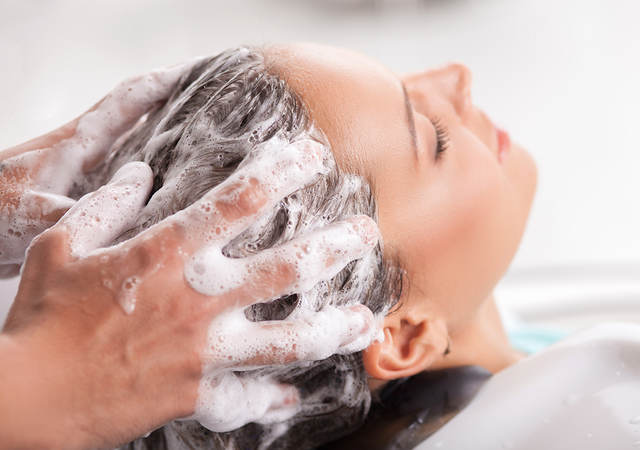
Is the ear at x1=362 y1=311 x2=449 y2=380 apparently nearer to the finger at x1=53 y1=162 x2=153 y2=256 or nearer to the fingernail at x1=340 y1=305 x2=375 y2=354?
the fingernail at x1=340 y1=305 x2=375 y2=354

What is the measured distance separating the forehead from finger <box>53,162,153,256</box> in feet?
0.85

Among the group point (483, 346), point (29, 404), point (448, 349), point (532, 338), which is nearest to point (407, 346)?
point (448, 349)

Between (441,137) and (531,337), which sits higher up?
(441,137)

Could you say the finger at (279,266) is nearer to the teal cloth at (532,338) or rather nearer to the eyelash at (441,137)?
the eyelash at (441,137)

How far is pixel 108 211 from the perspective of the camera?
36.1 inches

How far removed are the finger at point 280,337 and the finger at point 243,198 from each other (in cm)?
10

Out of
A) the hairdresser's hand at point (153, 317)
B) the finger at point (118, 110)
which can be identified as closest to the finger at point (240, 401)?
the hairdresser's hand at point (153, 317)

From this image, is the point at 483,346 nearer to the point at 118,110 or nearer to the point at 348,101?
the point at 348,101

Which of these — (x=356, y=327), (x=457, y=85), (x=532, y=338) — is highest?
(x=457, y=85)

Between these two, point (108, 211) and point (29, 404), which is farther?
point (108, 211)

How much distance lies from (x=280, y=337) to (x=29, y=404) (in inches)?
11.5

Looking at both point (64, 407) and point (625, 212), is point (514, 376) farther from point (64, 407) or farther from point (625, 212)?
point (625, 212)

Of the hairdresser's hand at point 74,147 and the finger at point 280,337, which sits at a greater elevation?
the hairdresser's hand at point 74,147

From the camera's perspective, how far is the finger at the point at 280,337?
0.85m
